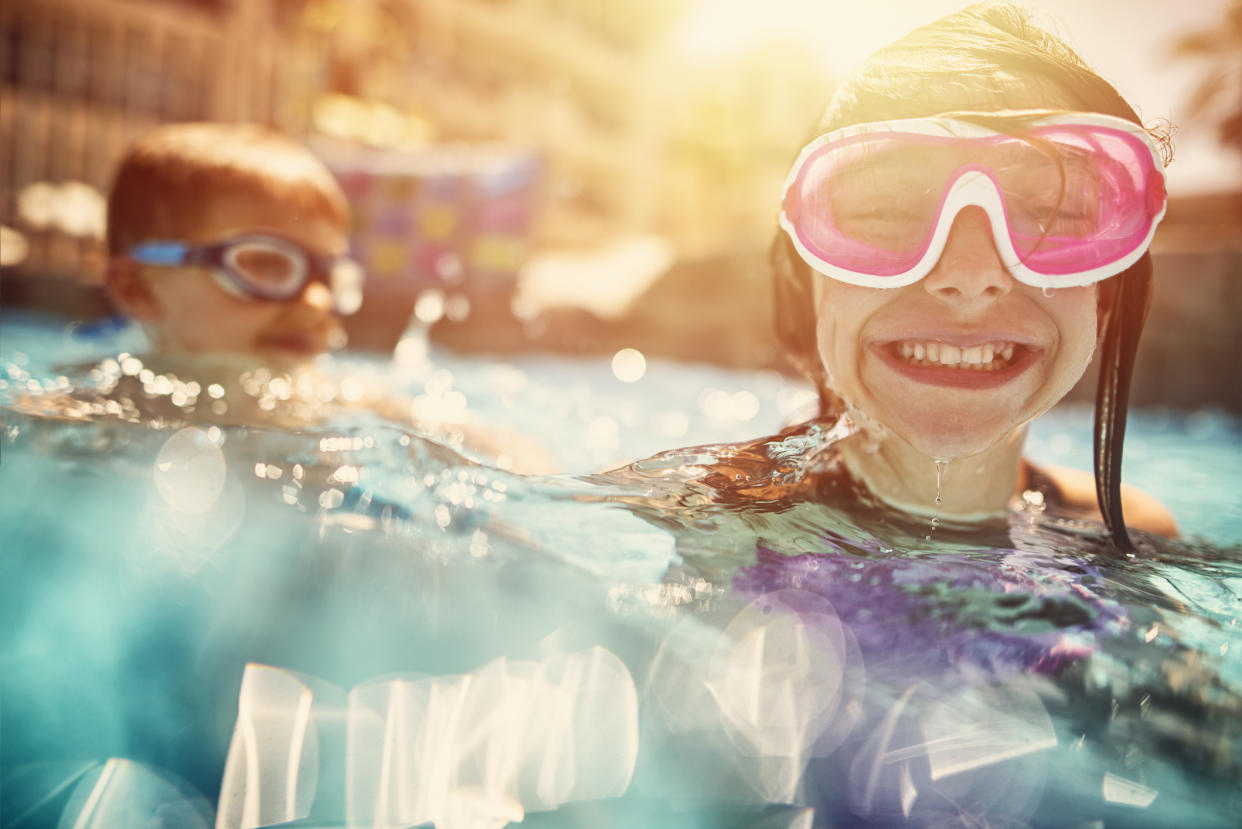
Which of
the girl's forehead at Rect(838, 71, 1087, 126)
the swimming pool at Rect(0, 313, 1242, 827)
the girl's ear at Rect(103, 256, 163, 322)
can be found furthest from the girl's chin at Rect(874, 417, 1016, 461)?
the girl's ear at Rect(103, 256, 163, 322)

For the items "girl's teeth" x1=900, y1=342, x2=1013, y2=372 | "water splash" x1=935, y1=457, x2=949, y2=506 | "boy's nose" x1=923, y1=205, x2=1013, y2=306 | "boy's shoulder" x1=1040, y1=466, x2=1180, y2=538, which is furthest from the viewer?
"boy's shoulder" x1=1040, y1=466, x2=1180, y2=538

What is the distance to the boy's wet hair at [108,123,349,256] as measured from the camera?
3.03 meters

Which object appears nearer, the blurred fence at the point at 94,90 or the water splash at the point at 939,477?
the water splash at the point at 939,477

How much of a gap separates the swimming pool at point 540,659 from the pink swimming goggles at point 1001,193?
47cm

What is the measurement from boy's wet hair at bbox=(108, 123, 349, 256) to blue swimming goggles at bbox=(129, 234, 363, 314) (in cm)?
6

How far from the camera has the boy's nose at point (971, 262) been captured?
1.42 metres

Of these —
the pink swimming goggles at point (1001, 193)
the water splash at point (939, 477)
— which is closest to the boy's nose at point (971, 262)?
the pink swimming goggles at point (1001, 193)

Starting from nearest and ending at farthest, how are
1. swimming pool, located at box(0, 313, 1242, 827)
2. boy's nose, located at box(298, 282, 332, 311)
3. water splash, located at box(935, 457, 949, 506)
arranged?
swimming pool, located at box(0, 313, 1242, 827) → water splash, located at box(935, 457, 949, 506) → boy's nose, located at box(298, 282, 332, 311)

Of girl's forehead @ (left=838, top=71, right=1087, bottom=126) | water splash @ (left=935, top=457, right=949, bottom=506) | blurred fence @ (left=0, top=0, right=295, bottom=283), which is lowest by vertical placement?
water splash @ (left=935, top=457, right=949, bottom=506)

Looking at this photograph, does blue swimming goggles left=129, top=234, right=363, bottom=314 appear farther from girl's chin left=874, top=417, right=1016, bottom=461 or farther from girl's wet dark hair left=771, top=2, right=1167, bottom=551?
girl's chin left=874, top=417, right=1016, bottom=461

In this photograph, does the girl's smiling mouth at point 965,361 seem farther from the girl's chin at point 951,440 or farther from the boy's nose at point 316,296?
the boy's nose at point 316,296

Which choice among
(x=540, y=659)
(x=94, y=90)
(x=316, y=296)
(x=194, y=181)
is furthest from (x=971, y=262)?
(x=94, y=90)

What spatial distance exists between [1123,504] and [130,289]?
10.2ft

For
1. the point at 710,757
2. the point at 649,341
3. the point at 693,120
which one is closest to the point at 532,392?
the point at 649,341
